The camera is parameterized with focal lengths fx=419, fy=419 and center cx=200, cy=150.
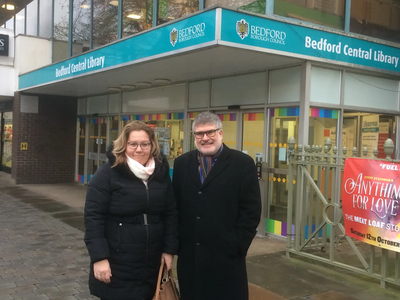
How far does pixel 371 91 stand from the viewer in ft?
23.9

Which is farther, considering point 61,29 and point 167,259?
point 61,29

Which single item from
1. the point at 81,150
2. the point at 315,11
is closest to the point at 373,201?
the point at 315,11

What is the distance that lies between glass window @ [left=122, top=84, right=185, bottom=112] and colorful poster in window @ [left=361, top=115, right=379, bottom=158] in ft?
11.9

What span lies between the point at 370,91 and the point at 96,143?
8.12 metres

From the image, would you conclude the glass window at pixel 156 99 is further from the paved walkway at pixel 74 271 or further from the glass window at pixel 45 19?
the glass window at pixel 45 19

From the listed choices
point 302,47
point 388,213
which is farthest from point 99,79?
point 388,213

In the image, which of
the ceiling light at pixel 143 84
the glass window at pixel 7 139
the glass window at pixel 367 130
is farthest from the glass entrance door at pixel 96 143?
the glass window at pixel 367 130

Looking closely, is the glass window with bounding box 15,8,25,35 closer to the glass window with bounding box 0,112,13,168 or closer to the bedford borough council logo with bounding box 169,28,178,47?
the glass window with bounding box 0,112,13,168

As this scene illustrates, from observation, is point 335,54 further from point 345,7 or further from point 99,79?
point 99,79

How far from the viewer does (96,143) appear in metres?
12.6

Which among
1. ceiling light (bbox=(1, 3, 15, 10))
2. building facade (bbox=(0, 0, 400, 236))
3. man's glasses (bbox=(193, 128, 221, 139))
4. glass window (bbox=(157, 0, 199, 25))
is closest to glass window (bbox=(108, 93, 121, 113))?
building facade (bbox=(0, 0, 400, 236))

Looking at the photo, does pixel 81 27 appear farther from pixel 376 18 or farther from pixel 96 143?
pixel 376 18

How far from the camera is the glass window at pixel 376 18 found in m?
7.20

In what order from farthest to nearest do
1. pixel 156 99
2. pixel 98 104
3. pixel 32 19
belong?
1. pixel 32 19
2. pixel 98 104
3. pixel 156 99
